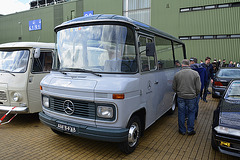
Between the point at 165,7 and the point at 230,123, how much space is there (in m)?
21.4

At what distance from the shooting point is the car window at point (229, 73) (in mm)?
8820

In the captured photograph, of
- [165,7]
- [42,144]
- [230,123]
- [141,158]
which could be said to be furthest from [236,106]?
[165,7]

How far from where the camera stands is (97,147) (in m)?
4.18

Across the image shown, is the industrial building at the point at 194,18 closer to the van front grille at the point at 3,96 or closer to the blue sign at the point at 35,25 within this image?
the blue sign at the point at 35,25

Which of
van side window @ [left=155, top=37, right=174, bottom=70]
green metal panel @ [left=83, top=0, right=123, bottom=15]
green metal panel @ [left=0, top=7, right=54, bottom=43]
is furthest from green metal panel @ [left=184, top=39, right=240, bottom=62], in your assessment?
green metal panel @ [left=0, top=7, right=54, bottom=43]

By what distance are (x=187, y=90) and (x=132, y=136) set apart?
2003mm

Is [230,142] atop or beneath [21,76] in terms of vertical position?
beneath

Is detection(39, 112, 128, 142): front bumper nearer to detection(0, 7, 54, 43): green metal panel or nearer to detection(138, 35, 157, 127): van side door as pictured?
detection(138, 35, 157, 127): van side door

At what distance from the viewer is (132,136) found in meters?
3.72

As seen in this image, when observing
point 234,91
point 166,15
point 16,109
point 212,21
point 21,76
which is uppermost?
point 166,15

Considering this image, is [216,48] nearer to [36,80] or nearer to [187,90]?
[187,90]

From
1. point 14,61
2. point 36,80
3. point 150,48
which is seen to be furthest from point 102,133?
point 14,61

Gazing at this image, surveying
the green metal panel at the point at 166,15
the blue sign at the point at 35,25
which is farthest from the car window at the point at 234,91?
the blue sign at the point at 35,25

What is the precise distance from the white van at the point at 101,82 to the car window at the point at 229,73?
633cm
